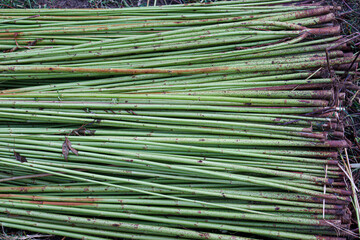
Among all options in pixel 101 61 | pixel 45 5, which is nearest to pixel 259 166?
pixel 101 61

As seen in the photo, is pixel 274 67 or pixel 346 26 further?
pixel 346 26

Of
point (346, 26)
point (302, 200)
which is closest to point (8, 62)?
point (302, 200)

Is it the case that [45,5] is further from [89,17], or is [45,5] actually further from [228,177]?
[228,177]

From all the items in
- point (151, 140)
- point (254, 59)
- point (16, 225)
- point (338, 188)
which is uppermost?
point (254, 59)

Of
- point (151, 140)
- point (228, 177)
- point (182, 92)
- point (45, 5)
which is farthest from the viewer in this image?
point (45, 5)

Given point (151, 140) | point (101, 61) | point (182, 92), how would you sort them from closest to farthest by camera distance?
point (151, 140) → point (182, 92) → point (101, 61)

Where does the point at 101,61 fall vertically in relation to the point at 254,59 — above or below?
below
